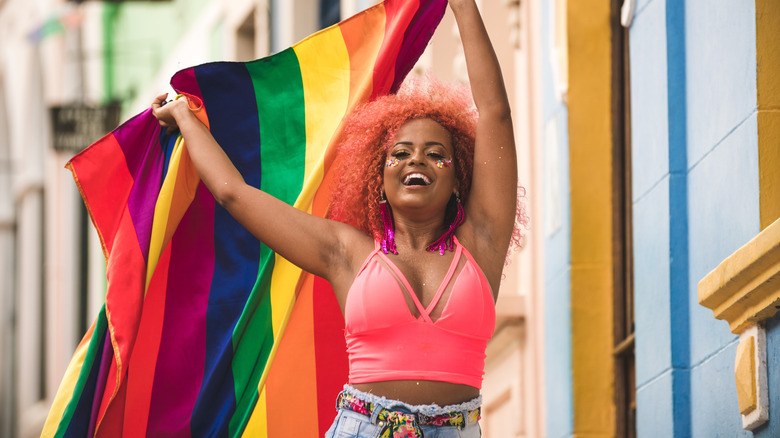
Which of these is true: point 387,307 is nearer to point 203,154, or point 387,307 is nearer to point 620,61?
point 203,154

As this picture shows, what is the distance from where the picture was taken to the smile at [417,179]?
16.7 ft

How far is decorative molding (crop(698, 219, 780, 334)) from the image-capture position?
4.58 m

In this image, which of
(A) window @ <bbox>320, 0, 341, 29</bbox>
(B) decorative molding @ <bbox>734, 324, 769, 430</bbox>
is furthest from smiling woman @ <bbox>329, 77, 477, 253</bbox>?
(A) window @ <bbox>320, 0, 341, 29</bbox>

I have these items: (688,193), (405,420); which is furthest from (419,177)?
(688,193)

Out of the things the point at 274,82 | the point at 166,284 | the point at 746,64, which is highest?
the point at 274,82

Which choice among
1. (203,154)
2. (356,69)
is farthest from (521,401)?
(203,154)

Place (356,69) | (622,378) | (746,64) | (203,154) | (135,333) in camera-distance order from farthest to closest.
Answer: (622,378)
(356,69)
(135,333)
(203,154)
(746,64)

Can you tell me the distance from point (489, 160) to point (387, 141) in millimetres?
424

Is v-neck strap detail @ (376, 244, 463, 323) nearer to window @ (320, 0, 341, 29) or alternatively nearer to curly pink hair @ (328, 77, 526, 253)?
curly pink hair @ (328, 77, 526, 253)

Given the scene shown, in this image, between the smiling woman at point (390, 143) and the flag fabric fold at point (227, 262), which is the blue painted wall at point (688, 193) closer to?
the smiling woman at point (390, 143)

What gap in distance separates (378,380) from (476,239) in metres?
0.62

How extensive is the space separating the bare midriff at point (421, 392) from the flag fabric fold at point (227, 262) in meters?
1.26

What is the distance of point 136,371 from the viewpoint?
6098 millimetres

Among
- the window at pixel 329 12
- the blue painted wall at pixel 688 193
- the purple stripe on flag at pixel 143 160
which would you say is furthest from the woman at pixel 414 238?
the window at pixel 329 12
